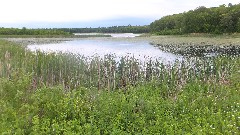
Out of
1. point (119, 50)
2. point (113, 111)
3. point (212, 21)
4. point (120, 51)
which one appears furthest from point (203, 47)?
point (212, 21)

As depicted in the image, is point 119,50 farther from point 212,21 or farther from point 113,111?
point 212,21

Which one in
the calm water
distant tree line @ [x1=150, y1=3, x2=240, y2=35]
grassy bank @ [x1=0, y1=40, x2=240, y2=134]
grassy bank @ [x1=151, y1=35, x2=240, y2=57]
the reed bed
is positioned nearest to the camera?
grassy bank @ [x1=0, y1=40, x2=240, y2=134]

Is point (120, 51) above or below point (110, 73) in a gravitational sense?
below

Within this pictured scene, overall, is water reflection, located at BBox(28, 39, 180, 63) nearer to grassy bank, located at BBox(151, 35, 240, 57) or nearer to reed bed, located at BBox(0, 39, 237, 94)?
grassy bank, located at BBox(151, 35, 240, 57)

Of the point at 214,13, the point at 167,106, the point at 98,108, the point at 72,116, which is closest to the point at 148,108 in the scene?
the point at 167,106

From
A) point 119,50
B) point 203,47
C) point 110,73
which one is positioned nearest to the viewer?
point 110,73

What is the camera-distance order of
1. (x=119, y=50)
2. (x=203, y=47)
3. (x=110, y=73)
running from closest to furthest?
(x=110, y=73)
(x=119, y=50)
(x=203, y=47)

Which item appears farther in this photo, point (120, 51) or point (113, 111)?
point (120, 51)

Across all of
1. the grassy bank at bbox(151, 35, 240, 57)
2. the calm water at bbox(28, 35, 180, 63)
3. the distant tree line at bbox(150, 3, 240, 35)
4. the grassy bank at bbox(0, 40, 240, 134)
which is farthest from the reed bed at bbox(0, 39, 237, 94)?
the distant tree line at bbox(150, 3, 240, 35)

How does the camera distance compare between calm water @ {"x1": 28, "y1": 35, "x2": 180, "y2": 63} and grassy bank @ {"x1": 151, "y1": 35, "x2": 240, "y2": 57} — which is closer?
calm water @ {"x1": 28, "y1": 35, "x2": 180, "y2": 63}

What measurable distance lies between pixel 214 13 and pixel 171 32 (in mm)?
15640

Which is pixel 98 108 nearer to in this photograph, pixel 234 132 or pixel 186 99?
pixel 186 99

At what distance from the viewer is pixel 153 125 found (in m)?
7.76

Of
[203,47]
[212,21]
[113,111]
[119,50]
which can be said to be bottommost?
[119,50]
